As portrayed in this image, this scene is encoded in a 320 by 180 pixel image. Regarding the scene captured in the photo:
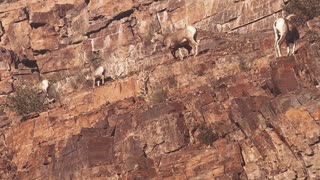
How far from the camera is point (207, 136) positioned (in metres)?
22.0

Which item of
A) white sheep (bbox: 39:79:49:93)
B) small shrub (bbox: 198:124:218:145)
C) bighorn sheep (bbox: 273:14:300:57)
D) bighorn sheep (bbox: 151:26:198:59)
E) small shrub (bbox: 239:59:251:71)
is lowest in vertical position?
small shrub (bbox: 198:124:218:145)

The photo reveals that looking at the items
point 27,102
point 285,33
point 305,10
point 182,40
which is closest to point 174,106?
point 285,33

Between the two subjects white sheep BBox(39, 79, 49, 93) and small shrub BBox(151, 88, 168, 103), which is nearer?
small shrub BBox(151, 88, 168, 103)

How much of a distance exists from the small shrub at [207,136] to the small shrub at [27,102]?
9355 mm

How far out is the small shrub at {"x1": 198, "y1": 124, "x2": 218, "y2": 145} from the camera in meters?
21.9

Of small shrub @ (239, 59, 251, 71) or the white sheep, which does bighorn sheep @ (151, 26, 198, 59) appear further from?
the white sheep

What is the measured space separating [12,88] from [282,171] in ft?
58.0

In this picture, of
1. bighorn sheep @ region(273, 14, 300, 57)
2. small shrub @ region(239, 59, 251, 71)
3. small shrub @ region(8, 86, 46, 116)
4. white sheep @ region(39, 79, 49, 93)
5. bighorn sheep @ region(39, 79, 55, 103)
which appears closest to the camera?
bighorn sheep @ region(273, 14, 300, 57)

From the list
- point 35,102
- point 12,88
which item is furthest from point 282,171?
point 12,88

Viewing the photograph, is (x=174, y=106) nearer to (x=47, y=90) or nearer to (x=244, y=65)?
(x=244, y=65)

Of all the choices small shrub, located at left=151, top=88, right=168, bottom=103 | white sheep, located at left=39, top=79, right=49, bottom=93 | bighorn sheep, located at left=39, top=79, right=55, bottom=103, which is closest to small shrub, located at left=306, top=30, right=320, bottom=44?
small shrub, located at left=151, top=88, right=168, bottom=103

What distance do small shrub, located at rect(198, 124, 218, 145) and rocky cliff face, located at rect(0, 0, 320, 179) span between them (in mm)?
32

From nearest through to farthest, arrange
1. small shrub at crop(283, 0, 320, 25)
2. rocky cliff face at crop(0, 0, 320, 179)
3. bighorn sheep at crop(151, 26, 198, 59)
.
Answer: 1. rocky cliff face at crop(0, 0, 320, 179)
2. small shrub at crop(283, 0, 320, 25)
3. bighorn sheep at crop(151, 26, 198, 59)

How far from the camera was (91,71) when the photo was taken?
109 feet
